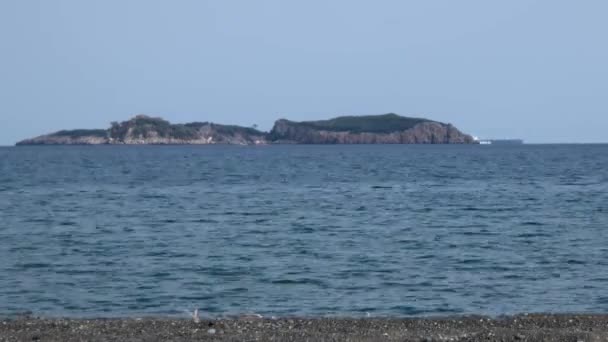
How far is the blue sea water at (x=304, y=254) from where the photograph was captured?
2111 centimetres

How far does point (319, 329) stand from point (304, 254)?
12401 millimetres

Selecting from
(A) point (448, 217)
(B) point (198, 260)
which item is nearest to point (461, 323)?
(B) point (198, 260)

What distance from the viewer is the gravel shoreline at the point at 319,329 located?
14.8 metres

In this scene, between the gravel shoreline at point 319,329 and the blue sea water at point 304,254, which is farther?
the blue sea water at point 304,254

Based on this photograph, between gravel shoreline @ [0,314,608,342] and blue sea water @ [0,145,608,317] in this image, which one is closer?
gravel shoreline @ [0,314,608,342]

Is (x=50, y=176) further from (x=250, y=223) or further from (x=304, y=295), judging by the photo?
(x=304, y=295)

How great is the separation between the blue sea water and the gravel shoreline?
9.22 ft

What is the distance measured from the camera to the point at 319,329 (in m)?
15.8

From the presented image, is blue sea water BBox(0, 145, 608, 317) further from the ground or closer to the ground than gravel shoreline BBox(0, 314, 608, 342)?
closer to the ground

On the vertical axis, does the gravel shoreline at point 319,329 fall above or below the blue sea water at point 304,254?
above

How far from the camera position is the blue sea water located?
69.3ft

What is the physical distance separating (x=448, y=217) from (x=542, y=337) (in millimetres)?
25741

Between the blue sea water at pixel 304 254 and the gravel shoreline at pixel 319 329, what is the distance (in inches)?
111

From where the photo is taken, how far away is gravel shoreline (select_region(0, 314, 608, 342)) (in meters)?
14.8
